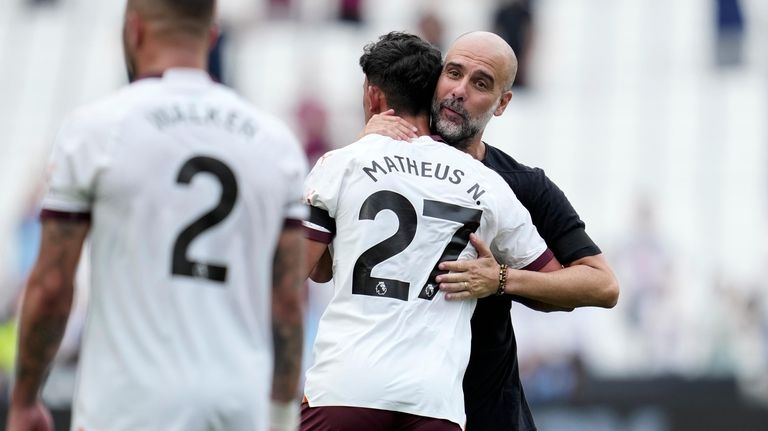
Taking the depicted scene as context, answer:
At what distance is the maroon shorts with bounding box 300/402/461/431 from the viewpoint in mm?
5246

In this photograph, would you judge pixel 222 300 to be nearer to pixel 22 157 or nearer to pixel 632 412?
pixel 632 412

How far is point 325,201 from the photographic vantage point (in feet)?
17.8

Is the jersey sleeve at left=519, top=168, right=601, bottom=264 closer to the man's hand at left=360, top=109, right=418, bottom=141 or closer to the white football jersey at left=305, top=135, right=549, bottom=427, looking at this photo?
the white football jersey at left=305, top=135, right=549, bottom=427

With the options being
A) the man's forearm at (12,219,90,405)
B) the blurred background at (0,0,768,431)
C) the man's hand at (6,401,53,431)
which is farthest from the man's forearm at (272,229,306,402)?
the blurred background at (0,0,768,431)

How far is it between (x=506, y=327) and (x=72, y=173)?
2.56 m

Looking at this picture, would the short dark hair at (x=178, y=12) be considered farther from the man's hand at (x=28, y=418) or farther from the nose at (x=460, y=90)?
the nose at (x=460, y=90)

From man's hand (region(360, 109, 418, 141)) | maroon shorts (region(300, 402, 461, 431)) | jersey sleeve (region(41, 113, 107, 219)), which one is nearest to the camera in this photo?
jersey sleeve (region(41, 113, 107, 219))

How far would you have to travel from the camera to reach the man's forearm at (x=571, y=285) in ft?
18.7

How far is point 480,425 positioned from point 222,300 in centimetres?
211

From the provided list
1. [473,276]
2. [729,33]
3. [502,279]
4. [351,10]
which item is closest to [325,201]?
[473,276]

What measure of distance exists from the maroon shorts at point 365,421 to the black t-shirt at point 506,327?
1.74 feet

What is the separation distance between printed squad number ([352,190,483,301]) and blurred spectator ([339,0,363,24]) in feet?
50.0

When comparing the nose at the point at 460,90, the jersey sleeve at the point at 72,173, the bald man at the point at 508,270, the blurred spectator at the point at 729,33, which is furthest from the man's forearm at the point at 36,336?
the blurred spectator at the point at 729,33

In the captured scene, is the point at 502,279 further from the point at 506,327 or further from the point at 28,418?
the point at 28,418
